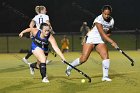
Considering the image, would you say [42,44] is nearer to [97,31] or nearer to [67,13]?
[97,31]

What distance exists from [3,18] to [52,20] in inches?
164

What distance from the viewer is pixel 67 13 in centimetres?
3859

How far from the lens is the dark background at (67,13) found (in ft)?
121

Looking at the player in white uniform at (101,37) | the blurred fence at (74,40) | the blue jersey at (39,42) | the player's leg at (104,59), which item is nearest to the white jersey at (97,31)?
the player in white uniform at (101,37)

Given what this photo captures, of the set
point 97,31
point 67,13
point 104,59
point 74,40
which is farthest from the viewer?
point 67,13

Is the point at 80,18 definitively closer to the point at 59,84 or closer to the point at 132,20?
the point at 132,20

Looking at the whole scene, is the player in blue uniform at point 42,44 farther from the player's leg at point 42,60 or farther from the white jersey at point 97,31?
the white jersey at point 97,31

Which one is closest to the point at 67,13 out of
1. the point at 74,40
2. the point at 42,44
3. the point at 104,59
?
the point at 74,40

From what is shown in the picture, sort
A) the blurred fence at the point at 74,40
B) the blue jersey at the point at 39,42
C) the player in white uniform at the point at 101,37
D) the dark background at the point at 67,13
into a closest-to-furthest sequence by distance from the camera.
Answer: the blue jersey at the point at 39,42
the player in white uniform at the point at 101,37
the blurred fence at the point at 74,40
the dark background at the point at 67,13

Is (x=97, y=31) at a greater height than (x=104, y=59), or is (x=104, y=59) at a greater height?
(x=97, y=31)

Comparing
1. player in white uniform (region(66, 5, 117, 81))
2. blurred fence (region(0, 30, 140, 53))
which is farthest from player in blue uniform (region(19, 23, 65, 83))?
blurred fence (region(0, 30, 140, 53))

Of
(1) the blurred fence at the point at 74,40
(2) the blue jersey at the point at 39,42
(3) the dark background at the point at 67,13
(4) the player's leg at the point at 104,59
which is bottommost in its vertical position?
(1) the blurred fence at the point at 74,40

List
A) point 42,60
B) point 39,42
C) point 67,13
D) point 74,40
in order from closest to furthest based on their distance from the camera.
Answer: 1. point 42,60
2. point 39,42
3. point 74,40
4. point 67,13

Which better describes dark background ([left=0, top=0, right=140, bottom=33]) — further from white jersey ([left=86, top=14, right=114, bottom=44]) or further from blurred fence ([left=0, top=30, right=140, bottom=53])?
white jersey ([left=86, top=14, right=114, bottom=44])
